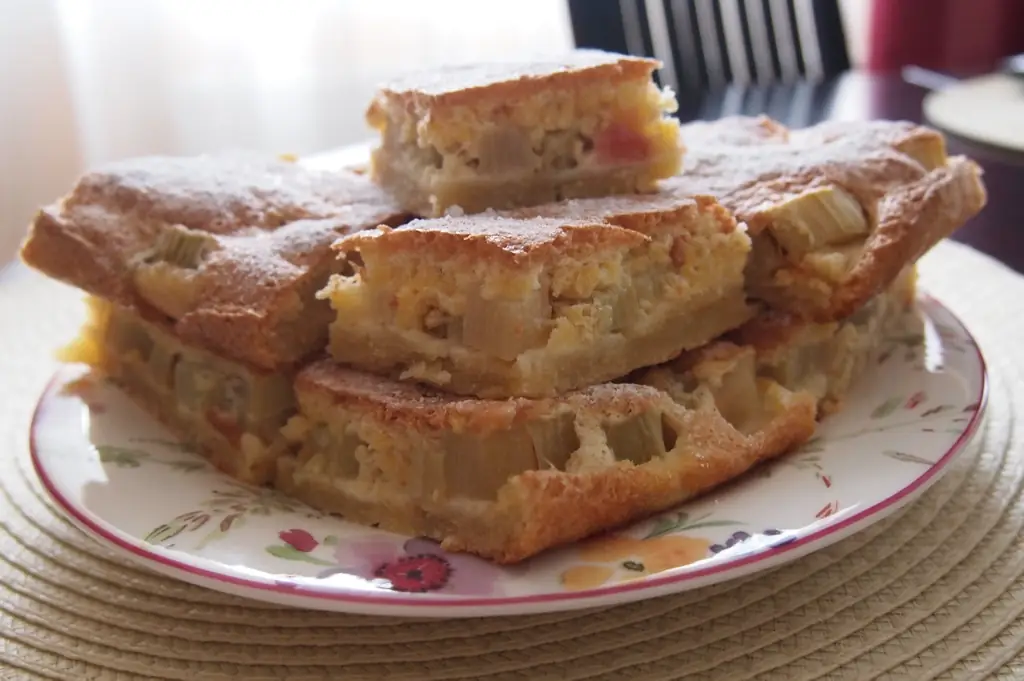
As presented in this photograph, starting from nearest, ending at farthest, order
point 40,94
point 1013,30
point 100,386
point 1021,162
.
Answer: point 100,386 → point 1021,162 → point 40,94 → point 1013,30

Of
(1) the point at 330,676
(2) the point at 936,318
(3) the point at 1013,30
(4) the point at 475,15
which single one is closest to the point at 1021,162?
(2) the point at 936,318

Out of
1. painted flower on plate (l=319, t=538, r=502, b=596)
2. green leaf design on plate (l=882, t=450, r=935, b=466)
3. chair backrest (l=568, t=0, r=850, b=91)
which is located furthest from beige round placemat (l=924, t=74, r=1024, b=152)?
painted flower on plate (l=319, t=538, r=502, b=596)

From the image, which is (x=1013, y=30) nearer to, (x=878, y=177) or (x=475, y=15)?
(x=475, y=15)

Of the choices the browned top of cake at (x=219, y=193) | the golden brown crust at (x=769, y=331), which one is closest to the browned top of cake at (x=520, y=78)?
the browned top of cake at (x=219, y=193)

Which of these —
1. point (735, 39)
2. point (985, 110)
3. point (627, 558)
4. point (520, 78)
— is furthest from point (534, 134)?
point (735, 39)

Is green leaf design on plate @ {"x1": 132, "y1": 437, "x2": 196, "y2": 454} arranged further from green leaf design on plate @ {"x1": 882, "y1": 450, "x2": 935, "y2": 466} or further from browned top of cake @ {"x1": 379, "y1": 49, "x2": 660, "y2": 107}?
green leaf design on plate @ {"x1": 882, "y1": 450, "x2": 935, "y2": 466}

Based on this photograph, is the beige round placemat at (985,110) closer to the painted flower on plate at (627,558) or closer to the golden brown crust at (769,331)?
the golden brown crust at (769,331)

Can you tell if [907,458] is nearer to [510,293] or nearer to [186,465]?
[510,293]
